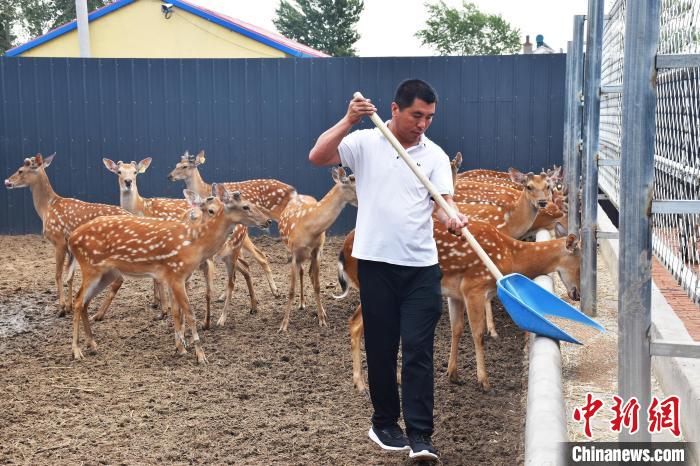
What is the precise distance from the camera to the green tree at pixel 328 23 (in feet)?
198

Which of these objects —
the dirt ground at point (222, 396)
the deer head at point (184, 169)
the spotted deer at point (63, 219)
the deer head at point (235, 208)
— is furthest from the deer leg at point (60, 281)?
the deer head at point (184, 169)

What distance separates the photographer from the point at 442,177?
4504mm

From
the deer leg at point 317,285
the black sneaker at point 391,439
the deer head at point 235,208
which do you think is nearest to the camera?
the black sneaker at point 391,439

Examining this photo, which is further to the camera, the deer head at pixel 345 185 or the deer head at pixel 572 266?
the deer head at pixel 345 185

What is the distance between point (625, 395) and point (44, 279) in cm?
820

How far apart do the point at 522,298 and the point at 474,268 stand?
1345 mm

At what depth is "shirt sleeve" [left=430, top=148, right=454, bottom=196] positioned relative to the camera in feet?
14.7

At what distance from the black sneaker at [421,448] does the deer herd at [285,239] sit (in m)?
1.47

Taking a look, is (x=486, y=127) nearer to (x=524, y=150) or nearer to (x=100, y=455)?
(x=524, y=150)

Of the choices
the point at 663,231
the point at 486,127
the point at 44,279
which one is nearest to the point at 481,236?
the point at 663,231

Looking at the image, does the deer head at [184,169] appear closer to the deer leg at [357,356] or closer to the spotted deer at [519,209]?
the spotted deer at [519,209]

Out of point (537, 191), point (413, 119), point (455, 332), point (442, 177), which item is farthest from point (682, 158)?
point (537, 191)

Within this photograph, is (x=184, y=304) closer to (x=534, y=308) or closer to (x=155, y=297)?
(x=155, y=297)

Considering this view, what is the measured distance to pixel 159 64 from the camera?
13.3 m
